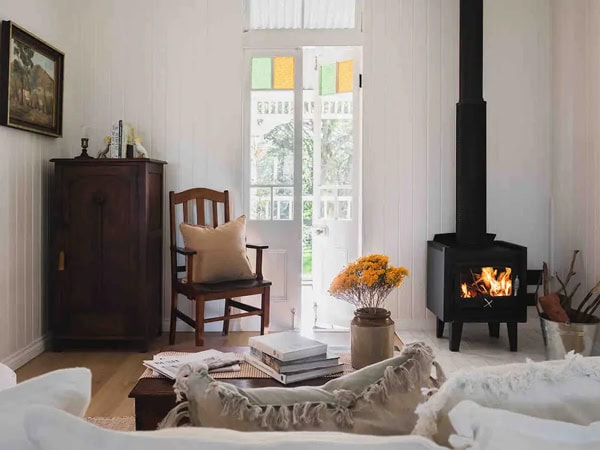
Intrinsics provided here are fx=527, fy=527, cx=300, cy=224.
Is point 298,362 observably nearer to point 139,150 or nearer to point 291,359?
point 291,359

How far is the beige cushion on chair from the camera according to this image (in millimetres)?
3582

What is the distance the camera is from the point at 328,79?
14.0 ft

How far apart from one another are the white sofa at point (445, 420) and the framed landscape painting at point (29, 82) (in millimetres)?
2804

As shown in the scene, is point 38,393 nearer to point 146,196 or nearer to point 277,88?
point 146,196

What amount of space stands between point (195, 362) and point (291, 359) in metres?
0.33

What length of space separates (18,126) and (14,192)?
0.40 metres

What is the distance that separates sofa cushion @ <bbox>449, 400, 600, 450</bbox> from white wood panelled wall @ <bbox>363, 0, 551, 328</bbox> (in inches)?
137

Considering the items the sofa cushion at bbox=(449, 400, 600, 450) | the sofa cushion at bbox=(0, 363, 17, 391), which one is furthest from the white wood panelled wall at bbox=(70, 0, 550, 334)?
the sofa cushion at bbox=(449, 400, 600, 450)

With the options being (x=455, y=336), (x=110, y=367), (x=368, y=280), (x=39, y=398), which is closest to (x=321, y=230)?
(x=455, y=336)

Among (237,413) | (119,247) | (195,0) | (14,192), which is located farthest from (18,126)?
(237,413)

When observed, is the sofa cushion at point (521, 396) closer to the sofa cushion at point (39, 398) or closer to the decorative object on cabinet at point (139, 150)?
the sofa cushion at point (39, 398)

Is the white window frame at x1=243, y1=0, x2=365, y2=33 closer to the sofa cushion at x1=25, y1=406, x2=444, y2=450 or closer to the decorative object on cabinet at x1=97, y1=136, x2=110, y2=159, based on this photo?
the decorative object on cabinet at x1=97, y1=136, x2=110, y2=159

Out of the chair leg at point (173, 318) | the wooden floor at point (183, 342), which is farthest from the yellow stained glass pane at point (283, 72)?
the wooden floor at point (183, 342)

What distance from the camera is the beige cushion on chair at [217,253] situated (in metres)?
3.58
